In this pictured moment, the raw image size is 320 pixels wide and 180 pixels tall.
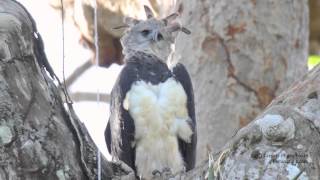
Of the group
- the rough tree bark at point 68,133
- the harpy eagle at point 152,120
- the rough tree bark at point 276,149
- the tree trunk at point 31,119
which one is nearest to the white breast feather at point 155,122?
the harpy eagle at point 152,120

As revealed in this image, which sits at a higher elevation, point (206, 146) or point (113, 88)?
point (113, 88)

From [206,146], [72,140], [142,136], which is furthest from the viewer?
[206,146]

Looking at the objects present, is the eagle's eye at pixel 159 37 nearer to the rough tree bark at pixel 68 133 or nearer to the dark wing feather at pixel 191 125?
the dark wing feather at pixel 191 125

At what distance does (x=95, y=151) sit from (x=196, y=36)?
194 cm

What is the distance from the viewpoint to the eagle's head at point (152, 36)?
469 cm

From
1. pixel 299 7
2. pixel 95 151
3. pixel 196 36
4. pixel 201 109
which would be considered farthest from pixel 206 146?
pixel 95 151

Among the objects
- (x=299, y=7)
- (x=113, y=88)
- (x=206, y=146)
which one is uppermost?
(x=299, y=7)

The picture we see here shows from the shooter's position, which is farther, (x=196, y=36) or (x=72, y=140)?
(x=196, y=36)

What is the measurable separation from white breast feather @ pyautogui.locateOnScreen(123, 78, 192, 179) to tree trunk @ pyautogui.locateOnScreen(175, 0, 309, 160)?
0.79 m

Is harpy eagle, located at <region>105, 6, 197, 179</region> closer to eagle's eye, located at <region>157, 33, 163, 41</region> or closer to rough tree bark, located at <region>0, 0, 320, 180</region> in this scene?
eagle's eye, located at <region>157, 33, 163, 41</region>

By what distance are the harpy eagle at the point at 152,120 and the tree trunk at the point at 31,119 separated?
813 mm

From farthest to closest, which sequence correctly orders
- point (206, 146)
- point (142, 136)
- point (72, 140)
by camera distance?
point (206, 146) < point (142, 136) < point (72, 140)

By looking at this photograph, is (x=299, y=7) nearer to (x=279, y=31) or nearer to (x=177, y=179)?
(x=279, y=31)

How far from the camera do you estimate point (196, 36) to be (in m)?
5.26
